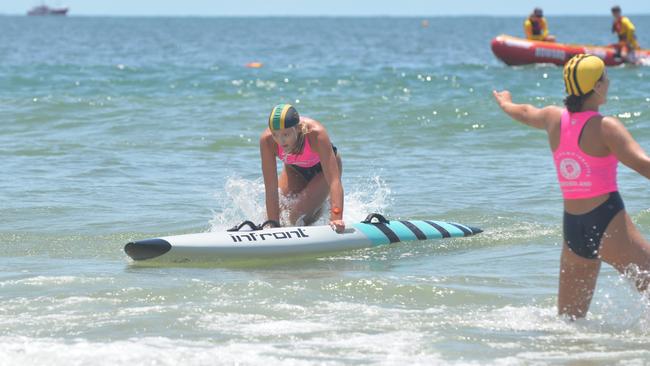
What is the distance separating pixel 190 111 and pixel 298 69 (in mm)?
14657

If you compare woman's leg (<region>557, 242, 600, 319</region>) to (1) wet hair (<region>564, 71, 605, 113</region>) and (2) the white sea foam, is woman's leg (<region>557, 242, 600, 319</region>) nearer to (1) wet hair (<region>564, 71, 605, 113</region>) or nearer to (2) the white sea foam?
(1) wet hair (<region>564, 71, 605, 113</region>)

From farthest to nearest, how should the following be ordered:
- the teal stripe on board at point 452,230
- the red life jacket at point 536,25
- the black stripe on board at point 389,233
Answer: the red life jacket at point 536,25
the teal stripe on board at point 452,230
the black stripe on board at point 389,233

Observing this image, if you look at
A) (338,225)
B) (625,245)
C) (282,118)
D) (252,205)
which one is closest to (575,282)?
(625,245)

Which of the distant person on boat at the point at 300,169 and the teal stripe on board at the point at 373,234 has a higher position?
the distant person on boat at the point at 300,169

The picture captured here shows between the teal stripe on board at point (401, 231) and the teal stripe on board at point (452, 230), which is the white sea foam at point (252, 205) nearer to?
the teal stripe on board at point (401, 231)

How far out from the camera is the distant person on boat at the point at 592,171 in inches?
220

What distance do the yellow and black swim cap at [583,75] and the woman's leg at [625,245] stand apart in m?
0.67

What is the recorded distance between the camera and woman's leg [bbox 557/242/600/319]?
5.92 meters

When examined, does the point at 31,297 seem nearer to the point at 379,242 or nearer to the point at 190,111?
the point at 379,242

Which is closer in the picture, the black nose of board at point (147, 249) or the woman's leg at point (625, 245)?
the woman's leg at point (625, 245)

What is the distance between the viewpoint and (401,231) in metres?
9.09

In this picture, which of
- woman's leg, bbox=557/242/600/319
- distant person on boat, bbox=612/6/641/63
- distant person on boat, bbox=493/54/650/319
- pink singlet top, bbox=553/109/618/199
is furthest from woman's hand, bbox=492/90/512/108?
distant person on boat, bbox=612/6/641/63

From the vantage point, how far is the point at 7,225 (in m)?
9.94
